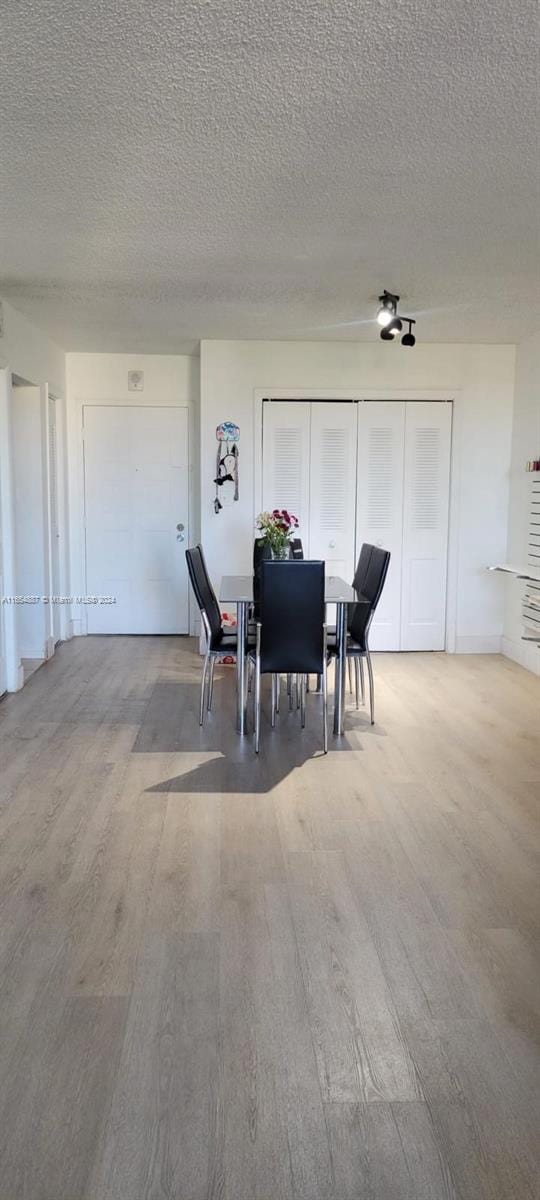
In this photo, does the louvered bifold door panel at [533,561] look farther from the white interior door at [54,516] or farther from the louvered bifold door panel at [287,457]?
the white interior door at [54,516]

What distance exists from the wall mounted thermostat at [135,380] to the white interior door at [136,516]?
0.53 ft

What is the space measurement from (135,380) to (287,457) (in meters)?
1.48

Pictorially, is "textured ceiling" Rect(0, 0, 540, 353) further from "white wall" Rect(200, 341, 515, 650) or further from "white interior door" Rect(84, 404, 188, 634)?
"white interior door" Rect(84, 404, 188, 634)

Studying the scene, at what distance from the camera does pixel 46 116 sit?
249 centimetres

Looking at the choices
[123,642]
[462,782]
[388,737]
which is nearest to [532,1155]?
[462,782]

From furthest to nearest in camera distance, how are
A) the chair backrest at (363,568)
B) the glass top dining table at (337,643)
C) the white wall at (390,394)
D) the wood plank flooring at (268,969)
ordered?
the white wall at (390,394), the chair backrest at (363,568), the glass top dining table at (337,643), the wood plank flooring at (268,969)

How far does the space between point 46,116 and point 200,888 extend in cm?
240

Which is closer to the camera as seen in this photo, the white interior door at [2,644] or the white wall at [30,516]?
the white interior door at [2,644]

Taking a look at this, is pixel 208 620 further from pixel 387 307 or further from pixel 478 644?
pixel 478 644

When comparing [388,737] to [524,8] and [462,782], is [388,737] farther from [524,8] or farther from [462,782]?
[524,8]

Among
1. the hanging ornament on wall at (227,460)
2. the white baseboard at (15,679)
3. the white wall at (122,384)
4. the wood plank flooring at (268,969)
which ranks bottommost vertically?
the wood plank flooring at (268,969)

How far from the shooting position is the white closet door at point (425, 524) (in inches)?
251

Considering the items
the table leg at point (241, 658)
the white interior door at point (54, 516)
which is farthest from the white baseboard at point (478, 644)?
the white interior door at point (54, 516)

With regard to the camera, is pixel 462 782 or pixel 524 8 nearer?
pixel 524 8
